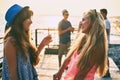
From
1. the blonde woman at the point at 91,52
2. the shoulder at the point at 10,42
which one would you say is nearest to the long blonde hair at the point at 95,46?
the blonde woman at the point at 91,52

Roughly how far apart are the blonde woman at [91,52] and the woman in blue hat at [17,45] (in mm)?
518

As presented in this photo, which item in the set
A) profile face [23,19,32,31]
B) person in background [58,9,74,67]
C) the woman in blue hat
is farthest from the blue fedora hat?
person in background [58,9,74,67]

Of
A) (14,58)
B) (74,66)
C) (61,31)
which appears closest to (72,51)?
(74,66)

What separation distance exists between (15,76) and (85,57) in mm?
716

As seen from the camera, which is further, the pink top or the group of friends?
the pink top

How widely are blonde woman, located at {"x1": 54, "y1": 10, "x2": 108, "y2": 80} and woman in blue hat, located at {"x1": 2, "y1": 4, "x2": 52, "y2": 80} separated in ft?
1.70

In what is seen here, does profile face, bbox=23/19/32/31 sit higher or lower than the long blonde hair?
higher

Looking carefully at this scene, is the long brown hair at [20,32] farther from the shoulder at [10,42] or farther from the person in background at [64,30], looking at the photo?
the person in background at [64,30]

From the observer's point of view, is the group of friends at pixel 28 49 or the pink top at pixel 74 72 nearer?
the group of friends at pixel 28 49

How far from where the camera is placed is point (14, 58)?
2748mm

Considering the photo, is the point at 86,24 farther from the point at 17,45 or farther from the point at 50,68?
the point at 50,68

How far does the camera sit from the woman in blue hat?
275 cm

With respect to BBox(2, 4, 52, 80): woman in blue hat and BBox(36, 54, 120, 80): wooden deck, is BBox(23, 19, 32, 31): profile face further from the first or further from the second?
BBox(36, 54, 120, 80): wooden deck

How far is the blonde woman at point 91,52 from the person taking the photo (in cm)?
281
